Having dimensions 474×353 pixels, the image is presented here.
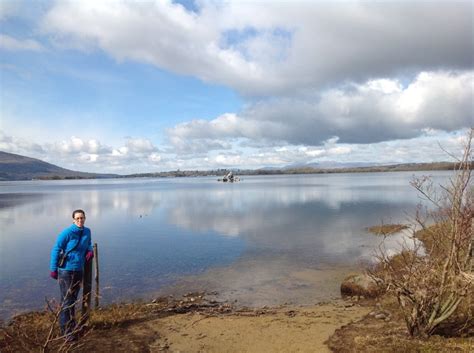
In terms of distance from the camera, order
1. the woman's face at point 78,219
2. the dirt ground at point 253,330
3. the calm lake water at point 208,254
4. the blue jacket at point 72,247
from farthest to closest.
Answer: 1. the calm lake water at point 208,254
2. the dirt ground at point 253,330
3. the woman's face at point 78,219
4. the blue jacket at point 72,247

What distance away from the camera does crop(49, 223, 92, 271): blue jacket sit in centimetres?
980

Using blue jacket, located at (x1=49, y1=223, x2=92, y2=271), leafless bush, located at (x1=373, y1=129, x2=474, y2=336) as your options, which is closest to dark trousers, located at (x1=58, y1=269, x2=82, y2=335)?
blue jacket, located at (x1=49, y1=223, x2=92, y2=271)

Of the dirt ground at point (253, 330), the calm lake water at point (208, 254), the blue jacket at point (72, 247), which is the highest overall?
the blue jacket at point (72, 247)

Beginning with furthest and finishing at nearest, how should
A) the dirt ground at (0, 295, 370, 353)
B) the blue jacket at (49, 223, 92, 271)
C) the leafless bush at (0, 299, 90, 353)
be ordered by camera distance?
the dirt ground at (0, 295, 370, 353) < the blue jacket at (49, 223, 92, 271) < the leafless bush at (0, 299, 90, 353)

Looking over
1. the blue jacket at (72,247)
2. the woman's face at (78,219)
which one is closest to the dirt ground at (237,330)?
the blue jacket at (72,247)

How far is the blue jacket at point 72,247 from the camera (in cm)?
980

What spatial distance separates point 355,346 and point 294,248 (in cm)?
1711

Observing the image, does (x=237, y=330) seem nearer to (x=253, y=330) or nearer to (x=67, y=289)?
(x=253, y=330)

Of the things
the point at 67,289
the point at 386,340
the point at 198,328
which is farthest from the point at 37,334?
the point at 386,340

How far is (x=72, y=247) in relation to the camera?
32.5ft

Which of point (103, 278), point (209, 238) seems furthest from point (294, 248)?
point (103, 278)

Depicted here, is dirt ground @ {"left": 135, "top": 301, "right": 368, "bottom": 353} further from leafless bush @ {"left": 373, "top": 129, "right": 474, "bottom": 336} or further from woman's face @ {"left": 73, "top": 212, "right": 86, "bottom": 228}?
woman's face @ {"left": 73, "top": 212, "right": 86, "bottom": 228}

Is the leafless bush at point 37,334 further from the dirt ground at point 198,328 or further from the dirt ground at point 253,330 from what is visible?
the dirt ground at point 253,330

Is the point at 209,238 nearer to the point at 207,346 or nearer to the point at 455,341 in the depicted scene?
the point at 207,346
